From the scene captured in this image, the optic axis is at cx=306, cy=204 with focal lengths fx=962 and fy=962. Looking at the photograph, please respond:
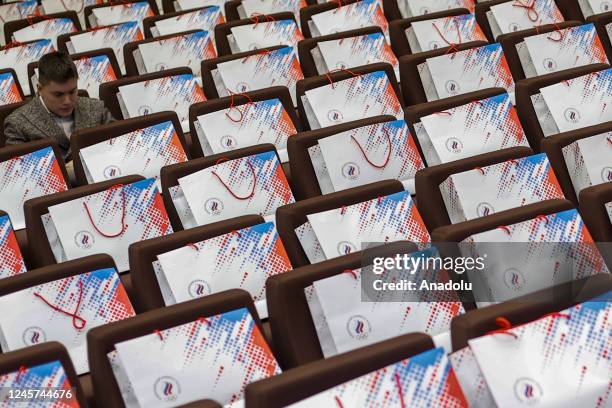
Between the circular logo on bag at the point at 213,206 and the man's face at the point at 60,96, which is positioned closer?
→ the circular logo on bag at the point at 213,206

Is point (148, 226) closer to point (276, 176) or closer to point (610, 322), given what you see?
point (276, 176)

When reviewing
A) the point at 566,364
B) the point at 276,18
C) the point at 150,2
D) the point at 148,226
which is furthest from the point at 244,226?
the point at 150,2

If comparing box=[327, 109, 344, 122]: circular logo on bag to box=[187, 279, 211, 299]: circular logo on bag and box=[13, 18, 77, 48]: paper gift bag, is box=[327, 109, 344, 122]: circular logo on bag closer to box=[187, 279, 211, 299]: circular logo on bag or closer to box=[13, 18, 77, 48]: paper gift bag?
box=[187, 279, 211, 299]: circular logo on bag

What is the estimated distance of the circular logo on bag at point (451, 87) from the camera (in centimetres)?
91

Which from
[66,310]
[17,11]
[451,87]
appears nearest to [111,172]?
[66,310]

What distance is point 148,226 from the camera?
702mm

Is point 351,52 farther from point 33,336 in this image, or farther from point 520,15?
point 33,336

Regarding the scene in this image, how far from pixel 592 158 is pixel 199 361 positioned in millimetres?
354

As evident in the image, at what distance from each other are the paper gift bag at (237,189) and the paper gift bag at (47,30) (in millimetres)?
566

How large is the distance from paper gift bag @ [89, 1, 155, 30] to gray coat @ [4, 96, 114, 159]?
36 centimetres

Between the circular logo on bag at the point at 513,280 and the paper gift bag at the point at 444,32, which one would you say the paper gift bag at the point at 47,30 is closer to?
the paper gift bag at the point at 444,32

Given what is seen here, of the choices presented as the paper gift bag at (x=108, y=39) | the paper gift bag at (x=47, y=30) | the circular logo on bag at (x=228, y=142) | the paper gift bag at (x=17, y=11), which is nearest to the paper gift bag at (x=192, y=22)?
the paper gift bag at (x=108, y=39)

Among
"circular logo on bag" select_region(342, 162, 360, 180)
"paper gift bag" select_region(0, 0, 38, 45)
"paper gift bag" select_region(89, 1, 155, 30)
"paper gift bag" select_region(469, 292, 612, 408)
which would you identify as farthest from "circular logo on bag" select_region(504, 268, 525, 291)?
"paper gift bag" select_region(0, 0, 38, 45)

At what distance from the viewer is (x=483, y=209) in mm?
674
